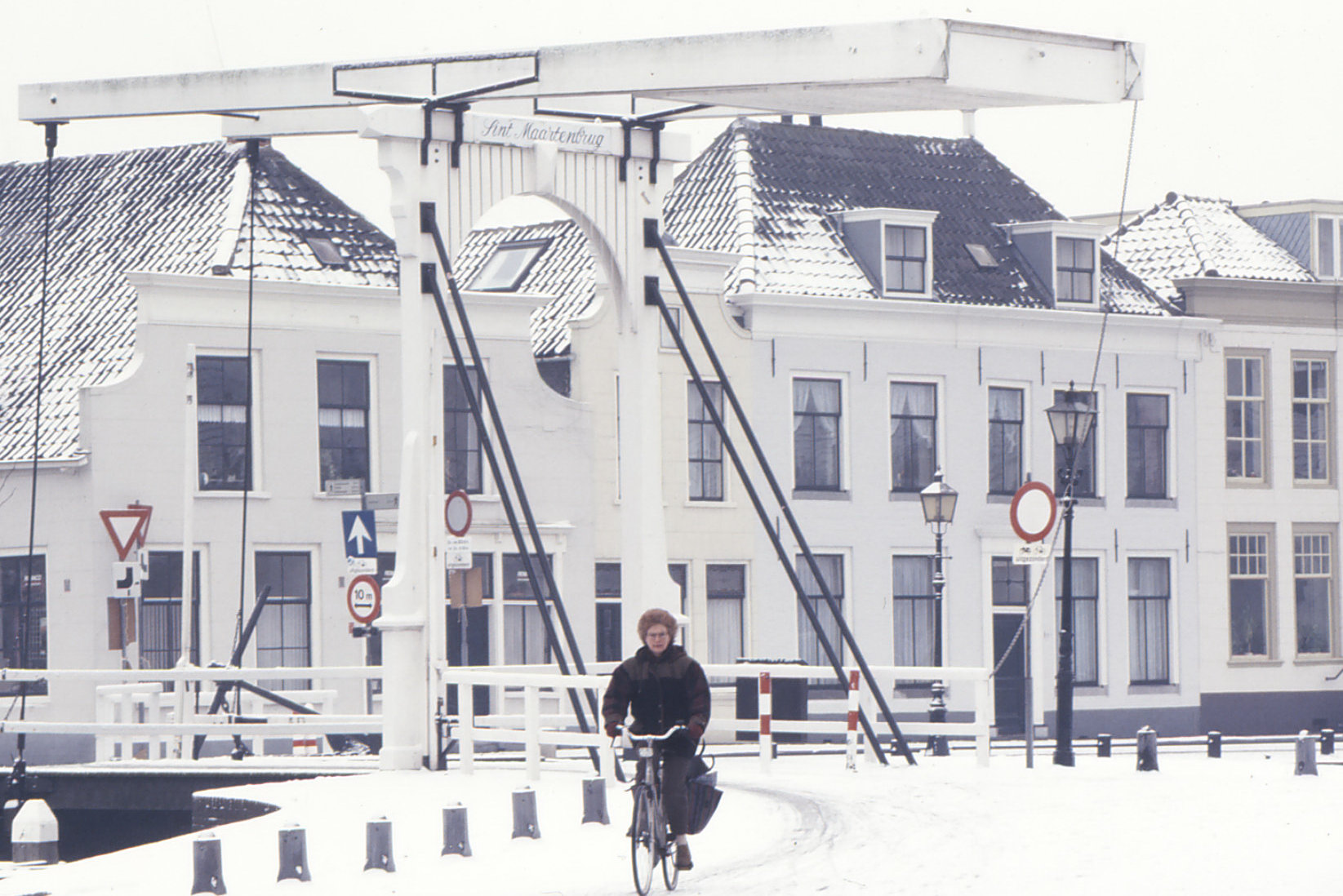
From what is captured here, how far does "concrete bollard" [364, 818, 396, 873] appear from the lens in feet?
44.5

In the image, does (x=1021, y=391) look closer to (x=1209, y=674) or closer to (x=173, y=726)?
(x=1209, y=674)

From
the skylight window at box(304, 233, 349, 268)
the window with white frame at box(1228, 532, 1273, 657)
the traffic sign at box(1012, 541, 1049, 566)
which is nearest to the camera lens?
the traffic sign at box(1012, 541, 1049, 566)

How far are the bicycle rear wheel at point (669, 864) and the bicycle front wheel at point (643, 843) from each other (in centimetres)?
9

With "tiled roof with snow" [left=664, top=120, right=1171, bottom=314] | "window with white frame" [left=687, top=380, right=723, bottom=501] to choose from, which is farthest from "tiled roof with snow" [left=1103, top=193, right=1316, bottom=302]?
"window with white frame" [left=687, top=380, right=723, bottom=501]

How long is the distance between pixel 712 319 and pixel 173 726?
14.4 meters

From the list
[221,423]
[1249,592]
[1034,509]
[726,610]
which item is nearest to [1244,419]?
[1249,592]

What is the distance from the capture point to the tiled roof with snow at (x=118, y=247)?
101 feet

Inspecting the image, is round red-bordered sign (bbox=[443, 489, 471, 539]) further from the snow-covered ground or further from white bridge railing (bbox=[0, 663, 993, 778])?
the snow-covered ground

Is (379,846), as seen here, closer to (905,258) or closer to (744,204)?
(744,204)

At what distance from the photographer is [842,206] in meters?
36.8

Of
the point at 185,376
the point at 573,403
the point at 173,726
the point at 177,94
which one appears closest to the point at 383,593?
the point at 173,726

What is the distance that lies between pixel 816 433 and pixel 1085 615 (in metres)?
5.38

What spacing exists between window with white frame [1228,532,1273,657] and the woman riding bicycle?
89.3ft

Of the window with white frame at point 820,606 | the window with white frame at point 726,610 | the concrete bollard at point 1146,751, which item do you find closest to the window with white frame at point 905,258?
the window with white frame at point 820,606
